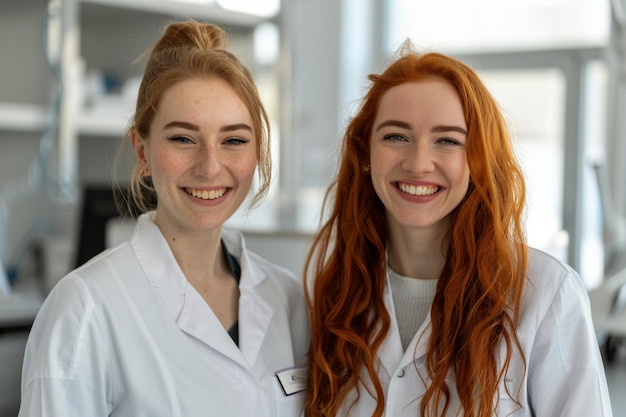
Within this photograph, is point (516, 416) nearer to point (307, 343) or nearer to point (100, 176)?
point (307, 343)

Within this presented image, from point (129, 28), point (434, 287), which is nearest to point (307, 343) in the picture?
point (434, 287)

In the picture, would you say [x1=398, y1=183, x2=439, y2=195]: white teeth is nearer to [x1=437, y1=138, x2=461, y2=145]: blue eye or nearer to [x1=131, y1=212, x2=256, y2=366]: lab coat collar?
[x1=437, y1=138, x2=461, y2=145]: blue eye

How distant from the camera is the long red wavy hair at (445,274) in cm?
128

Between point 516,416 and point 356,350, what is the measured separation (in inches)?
11.5

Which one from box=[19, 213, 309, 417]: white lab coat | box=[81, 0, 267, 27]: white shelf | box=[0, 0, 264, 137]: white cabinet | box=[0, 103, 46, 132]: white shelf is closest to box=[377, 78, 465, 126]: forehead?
box=[19, 213, 309, 417]: white lab coat

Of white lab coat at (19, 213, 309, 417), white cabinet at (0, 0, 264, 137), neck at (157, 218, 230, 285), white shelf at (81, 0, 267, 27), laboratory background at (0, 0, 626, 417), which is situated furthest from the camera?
white shelf at (81, 0, 267, 27)

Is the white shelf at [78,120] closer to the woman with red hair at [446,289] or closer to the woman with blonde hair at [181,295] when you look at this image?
the woman with blonde hair at [181,295]

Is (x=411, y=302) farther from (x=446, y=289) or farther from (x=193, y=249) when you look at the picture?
(x=193, y=249)

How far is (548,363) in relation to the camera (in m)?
1.25

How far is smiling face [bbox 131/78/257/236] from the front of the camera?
4.22ft

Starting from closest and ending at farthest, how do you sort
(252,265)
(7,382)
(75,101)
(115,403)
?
(115,403), (252,265), (7,382), (75,101)

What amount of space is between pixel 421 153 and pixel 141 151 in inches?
19.2

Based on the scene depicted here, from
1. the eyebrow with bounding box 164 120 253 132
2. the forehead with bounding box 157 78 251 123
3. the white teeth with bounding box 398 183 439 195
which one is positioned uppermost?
the forehead with bounding box 157 78 251 123

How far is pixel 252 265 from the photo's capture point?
149cm
